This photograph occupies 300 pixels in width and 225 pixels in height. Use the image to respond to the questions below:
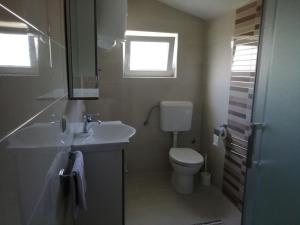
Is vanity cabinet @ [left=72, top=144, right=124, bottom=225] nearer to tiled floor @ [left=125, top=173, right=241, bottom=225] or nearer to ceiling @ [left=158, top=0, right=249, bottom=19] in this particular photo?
tiled floor @ [left=125, top=173, right=241, bottom=225]

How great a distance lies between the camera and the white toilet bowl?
93.7 inches

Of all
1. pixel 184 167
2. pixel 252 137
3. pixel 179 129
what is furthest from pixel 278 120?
pixel 179 129

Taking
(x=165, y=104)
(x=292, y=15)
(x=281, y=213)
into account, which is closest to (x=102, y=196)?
(x=281, y=213)

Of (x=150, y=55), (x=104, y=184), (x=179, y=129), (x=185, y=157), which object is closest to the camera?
(x=104, y=184)

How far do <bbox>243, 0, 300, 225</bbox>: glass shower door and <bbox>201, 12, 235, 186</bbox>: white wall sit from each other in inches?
45.8

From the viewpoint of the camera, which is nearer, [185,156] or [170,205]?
[170,205]

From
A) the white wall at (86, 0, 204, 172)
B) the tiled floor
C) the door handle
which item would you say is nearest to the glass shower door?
the door handle

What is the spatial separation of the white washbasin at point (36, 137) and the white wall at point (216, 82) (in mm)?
1988

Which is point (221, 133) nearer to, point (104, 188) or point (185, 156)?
point (185, 156)

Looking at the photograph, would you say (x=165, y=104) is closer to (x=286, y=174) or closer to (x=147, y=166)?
(x=147, y=166)

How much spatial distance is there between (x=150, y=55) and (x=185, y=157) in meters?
1.42

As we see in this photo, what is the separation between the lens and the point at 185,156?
2504mm

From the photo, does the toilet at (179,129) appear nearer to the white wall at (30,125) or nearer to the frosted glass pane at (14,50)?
the white wall at (30,125)

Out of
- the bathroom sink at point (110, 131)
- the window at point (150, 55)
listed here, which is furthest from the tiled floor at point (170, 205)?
the window at point (150, 55)
